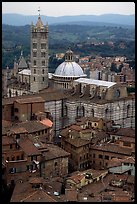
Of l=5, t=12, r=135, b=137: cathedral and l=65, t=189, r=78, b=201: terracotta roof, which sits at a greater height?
l=5, t=12, r=135, b=137: cathedral

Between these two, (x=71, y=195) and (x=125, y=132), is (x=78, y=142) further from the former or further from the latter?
(x=71, y=195)

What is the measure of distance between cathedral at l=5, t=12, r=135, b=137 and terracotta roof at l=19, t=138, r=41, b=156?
6.47 meters

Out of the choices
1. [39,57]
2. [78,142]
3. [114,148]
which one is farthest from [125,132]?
[39,57]

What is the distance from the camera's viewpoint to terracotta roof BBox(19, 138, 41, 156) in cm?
1327

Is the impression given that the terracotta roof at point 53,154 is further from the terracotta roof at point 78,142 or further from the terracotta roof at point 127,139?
the terracotta roof at point 127,139

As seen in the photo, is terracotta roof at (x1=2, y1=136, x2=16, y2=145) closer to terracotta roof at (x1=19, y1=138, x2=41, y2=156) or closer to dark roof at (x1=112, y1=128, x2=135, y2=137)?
terracotta roof at (x1=19, y1=138, x2=41, y2=156)

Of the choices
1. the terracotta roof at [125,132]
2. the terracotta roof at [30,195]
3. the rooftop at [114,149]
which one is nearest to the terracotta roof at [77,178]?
the terracotta roof at [30,195]

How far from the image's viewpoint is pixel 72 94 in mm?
22672

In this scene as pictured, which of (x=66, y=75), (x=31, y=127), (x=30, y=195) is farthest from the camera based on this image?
(x=66, y=75)

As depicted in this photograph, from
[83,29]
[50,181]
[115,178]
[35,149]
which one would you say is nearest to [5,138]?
[35,149]

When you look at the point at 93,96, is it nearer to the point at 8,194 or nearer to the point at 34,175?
the point at 34,175

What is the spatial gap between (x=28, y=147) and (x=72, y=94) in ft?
30.6

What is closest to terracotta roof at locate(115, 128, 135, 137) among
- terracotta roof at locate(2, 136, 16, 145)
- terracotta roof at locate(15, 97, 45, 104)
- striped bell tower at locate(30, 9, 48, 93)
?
terracotta roof at locate(15, 97, 45, 104)

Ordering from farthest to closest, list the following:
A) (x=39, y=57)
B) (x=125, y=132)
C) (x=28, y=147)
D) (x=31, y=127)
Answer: (x=39, y=57) < (x=125, y=132) < (x=31, y=127) < (x=28, y=147)
